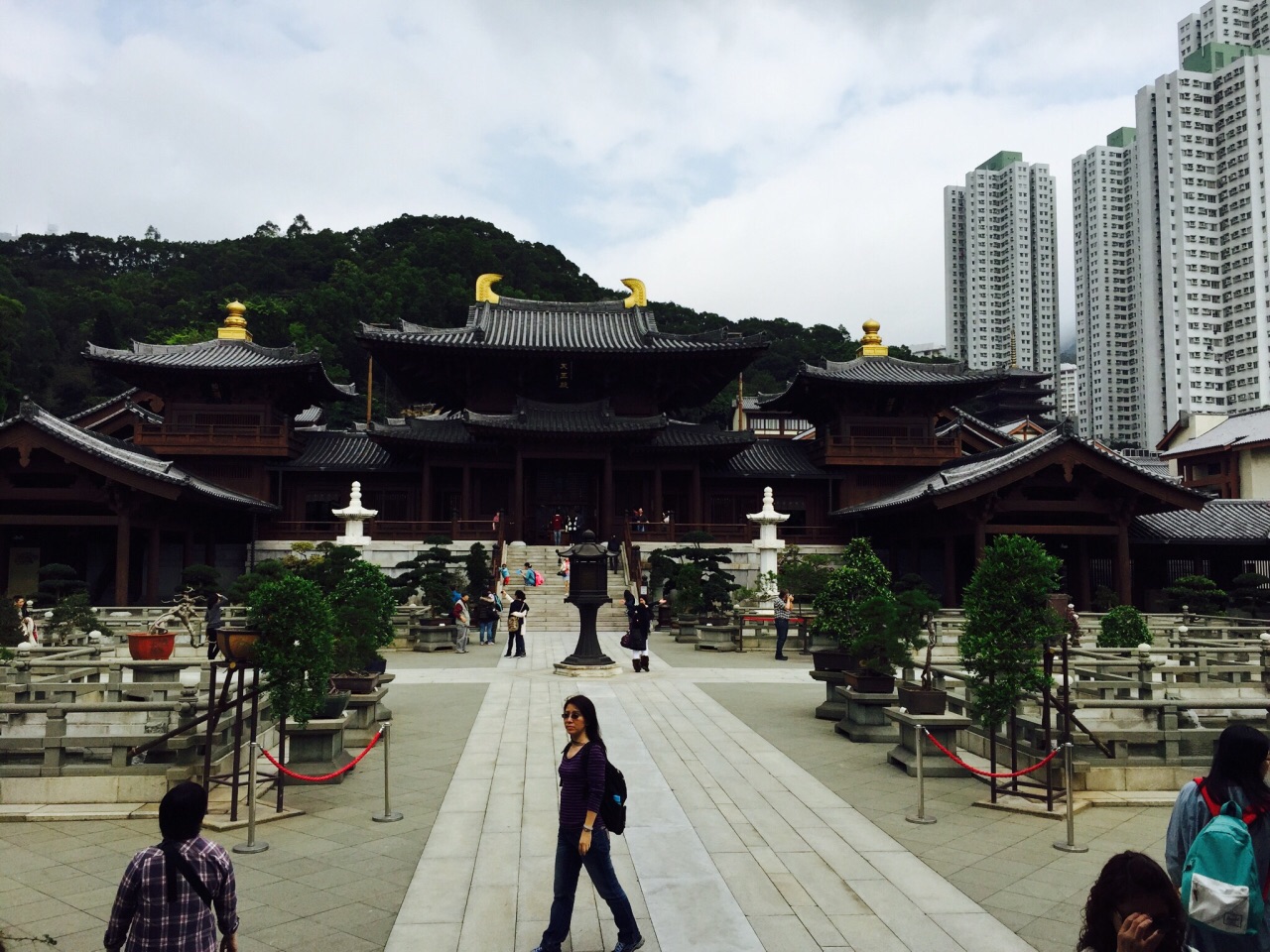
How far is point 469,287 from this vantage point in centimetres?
8456

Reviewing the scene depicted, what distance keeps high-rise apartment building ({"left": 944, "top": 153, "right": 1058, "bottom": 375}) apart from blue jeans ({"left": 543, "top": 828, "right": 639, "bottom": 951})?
5487 inches

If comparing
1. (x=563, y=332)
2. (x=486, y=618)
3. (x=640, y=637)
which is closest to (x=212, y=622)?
(x=640, y=637)

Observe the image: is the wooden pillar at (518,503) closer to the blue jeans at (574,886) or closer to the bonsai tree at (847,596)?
the bonsai tree at (847,596)

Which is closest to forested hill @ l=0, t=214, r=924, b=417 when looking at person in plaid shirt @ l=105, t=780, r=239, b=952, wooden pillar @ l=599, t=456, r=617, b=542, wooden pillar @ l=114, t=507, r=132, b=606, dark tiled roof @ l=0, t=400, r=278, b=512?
wooden pillar @ l=599, t=456, r=617, b=542

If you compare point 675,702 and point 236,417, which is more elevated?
point 236,417

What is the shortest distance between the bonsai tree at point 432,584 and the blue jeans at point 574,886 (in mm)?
18186

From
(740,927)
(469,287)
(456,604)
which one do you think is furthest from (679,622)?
(469,287)

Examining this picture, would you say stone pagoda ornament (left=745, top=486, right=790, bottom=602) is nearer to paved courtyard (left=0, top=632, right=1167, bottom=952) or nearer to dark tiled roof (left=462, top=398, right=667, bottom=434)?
dark tiled roof (left=462, top=398, right=667, bottom=434)

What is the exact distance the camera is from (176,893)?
405cm

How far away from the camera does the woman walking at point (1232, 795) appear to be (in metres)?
4.13

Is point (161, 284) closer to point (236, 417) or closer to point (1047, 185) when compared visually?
point (236, 417)

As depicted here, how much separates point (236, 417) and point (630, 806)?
3409 centimetres

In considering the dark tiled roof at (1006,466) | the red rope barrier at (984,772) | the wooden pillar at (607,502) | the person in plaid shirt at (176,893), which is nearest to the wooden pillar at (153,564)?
the wooden pillar at (607,502)

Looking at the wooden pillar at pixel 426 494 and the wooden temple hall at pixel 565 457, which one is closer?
the wooden temple hall at pixel 565 457
